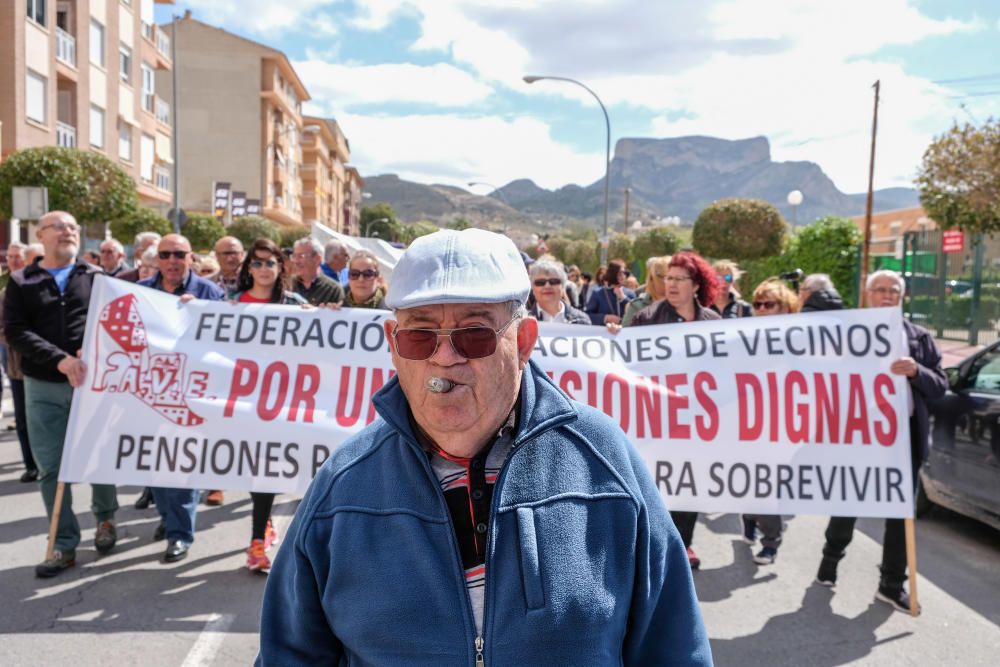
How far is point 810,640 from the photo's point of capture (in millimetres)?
4410

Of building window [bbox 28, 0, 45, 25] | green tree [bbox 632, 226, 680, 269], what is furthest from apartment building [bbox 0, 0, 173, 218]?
green tree [bbox 632, 226, 680, 269]

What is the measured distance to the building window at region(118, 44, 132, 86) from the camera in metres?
34.5

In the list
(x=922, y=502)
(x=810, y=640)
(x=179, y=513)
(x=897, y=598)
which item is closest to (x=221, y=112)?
(x=179, y=513)

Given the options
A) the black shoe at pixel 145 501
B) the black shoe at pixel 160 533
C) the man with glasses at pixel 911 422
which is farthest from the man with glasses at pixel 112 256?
the man with glasses at pixel 911 422

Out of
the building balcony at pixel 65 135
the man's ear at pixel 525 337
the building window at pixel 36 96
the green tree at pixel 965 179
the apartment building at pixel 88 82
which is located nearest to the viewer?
the man's ear at pixel 525 337

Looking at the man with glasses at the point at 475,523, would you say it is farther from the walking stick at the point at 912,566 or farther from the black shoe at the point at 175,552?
the black shoe at the point at 175,552

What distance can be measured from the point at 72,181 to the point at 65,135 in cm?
986

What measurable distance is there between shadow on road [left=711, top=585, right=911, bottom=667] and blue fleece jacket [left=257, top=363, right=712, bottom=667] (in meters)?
2.75

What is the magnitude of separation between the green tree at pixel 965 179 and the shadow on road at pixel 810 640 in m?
16.9

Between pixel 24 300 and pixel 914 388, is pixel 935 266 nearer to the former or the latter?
pixel 914 388

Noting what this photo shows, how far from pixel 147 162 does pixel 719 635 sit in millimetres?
38307

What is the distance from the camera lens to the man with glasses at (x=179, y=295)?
5469 mm

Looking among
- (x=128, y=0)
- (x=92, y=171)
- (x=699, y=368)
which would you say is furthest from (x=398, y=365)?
(x=128, y=0)

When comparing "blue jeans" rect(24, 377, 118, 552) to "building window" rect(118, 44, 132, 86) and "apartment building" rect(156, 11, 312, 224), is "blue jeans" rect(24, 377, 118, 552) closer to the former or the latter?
"building window" rect(118, 44, 132, 86)
